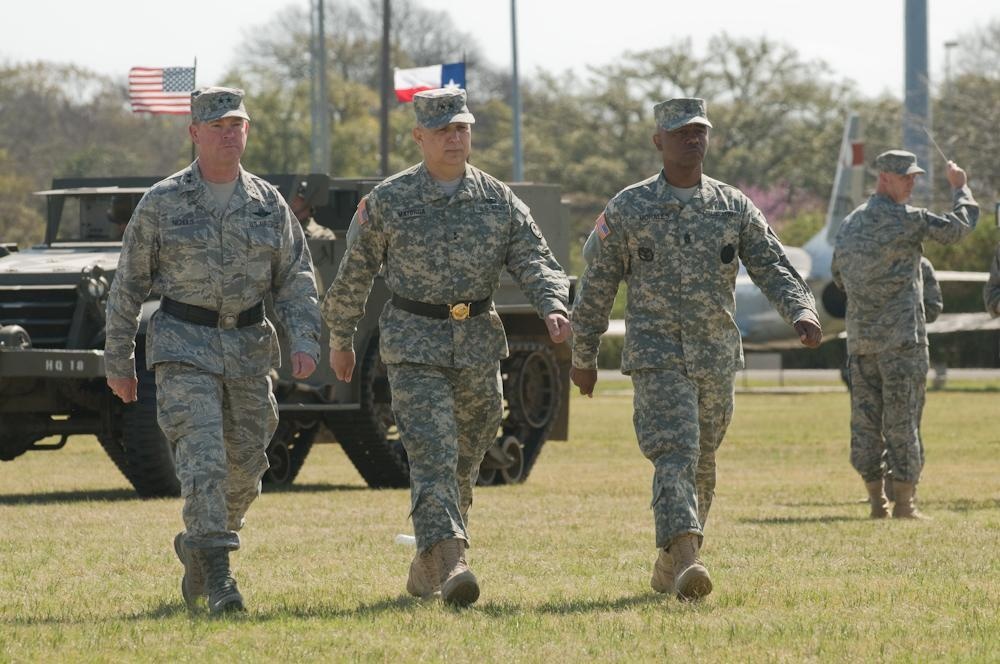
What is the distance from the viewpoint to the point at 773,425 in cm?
2927

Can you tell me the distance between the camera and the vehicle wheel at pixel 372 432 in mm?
17391

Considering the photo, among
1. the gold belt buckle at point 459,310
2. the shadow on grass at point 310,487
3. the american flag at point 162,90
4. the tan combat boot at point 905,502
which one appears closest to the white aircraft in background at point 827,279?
the american flag at point 162,90

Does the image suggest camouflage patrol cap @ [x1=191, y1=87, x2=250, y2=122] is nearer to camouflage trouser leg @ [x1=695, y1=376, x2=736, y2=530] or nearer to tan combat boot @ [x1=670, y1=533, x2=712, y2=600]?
camouflage trouser leg @ [x1=695, y1=376, x2=736, y2=530]

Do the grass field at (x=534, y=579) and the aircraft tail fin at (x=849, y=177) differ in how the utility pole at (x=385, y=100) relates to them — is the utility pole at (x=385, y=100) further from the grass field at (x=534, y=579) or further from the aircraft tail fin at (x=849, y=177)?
the grass field at (x=534, y=579)

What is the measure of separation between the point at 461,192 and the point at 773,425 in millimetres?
20675

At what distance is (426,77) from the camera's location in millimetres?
28828

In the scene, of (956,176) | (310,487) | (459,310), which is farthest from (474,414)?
(310,487)

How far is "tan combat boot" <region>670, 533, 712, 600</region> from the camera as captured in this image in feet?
28.5

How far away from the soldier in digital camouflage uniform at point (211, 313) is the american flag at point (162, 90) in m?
13.0

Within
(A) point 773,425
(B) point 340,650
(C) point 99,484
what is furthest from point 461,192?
(A) point 773,425

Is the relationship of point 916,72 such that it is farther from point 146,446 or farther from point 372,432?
point 146,446

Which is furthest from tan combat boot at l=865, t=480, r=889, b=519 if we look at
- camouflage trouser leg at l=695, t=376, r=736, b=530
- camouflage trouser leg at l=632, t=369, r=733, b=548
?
camouflage trouser leg at l=632, t=369, r=733, b=548

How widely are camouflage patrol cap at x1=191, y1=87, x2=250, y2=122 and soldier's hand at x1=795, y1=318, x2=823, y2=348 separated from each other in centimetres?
222

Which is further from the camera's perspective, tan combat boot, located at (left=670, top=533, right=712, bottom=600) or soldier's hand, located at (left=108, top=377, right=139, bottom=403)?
soldier's hand, located at (left=108, top=377, right=139, bottom=403)
